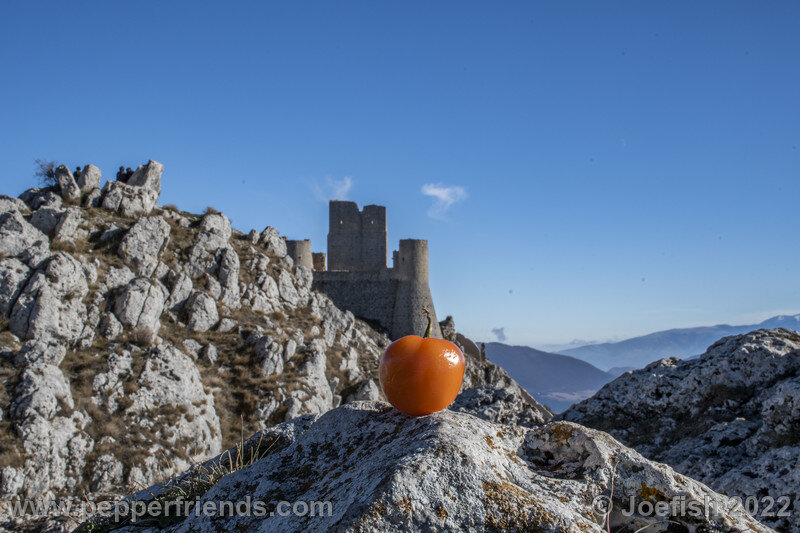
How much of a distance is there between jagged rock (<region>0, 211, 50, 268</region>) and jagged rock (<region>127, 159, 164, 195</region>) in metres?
7.15

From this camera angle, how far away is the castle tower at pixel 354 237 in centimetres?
4556

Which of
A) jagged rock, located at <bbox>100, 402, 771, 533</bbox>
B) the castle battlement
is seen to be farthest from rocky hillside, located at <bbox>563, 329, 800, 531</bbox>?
the castle battlement

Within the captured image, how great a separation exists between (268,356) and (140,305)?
5.29 meters

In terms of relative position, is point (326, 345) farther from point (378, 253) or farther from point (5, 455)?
point (378, 253)

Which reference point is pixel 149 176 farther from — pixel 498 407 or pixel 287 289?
pixel 498 407

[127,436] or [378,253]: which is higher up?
[378,253]

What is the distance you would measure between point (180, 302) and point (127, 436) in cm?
700

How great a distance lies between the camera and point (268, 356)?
2133 centimetres

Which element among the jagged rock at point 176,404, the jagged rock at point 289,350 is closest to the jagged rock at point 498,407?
the jagged rock at point 176,404

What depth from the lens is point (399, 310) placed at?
132 feet

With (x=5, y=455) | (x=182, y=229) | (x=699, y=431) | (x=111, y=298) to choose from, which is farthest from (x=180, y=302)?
(x=699, y=431)

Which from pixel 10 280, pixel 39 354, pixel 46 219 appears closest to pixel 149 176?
pixel 46 219

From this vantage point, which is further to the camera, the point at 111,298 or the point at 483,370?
the point at 483,370

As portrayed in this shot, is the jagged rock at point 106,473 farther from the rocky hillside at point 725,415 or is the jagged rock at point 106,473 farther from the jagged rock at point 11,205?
the rocky hillside at point 725,415
